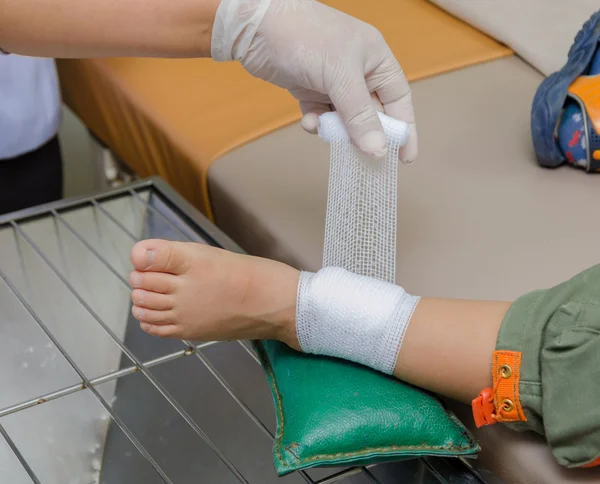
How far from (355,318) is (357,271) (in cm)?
8

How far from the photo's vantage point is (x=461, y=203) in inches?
41.8

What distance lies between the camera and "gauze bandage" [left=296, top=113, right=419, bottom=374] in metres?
0.80

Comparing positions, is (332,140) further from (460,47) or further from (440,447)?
(460,47)

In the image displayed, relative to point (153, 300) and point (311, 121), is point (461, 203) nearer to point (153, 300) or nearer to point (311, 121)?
point (311, 121)

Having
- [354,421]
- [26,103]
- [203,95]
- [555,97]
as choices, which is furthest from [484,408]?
[26,103]

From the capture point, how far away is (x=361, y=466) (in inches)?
31.4

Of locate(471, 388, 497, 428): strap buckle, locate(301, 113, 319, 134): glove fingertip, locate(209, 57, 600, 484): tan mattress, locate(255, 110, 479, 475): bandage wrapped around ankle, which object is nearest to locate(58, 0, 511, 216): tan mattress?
locate(209, 57, 600, 484): tan mattress

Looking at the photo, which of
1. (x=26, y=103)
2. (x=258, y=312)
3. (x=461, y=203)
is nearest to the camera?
Answer: (x=258, y=312)

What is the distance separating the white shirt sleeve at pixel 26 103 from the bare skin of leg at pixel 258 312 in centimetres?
57

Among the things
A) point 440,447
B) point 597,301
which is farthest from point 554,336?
point 440,447

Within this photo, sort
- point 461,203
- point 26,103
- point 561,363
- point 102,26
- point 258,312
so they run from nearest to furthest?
point 561,363
point 258,312
point 102,26
point 461,203
point 26,103

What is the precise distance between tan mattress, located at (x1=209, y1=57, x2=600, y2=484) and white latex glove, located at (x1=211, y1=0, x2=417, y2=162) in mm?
138

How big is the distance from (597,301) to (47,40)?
700 mm

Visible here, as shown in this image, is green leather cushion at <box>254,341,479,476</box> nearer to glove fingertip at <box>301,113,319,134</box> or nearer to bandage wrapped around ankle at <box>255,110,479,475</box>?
bandage wrapped around ankle at <box>255,110,479,475</box>
